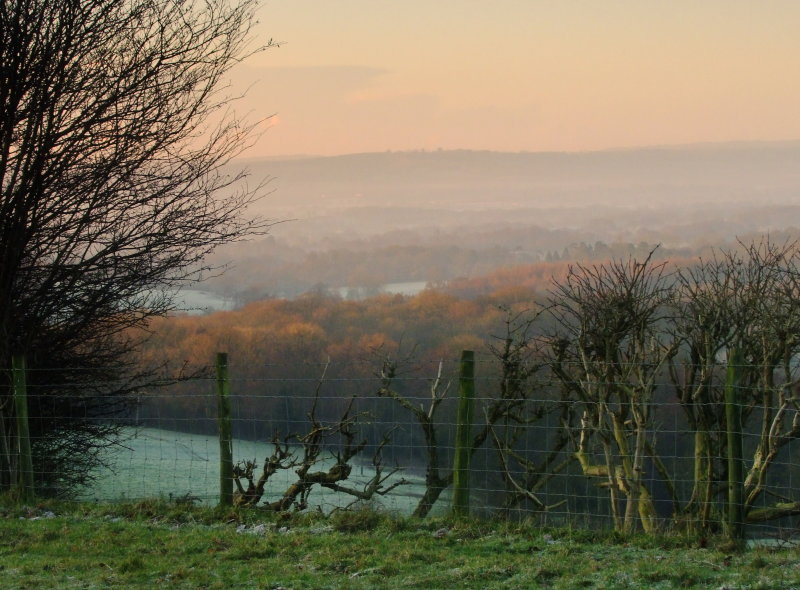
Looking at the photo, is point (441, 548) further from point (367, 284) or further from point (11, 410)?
point (367, 284)

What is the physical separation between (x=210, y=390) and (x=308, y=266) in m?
83.6

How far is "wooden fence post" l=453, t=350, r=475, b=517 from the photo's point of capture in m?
9.83

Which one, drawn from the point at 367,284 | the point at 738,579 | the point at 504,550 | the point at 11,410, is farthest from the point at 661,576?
the point at 367,284

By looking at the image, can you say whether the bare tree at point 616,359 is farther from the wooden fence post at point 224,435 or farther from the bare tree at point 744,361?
the wooden fence post at point 224,435

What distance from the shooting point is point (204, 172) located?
53.3ft

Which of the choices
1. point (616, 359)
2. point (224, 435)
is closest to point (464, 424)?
point (224, 435)

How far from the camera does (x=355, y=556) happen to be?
8570 mm

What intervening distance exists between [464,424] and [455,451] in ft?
0.91

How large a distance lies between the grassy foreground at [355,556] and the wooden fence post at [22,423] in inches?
76.7

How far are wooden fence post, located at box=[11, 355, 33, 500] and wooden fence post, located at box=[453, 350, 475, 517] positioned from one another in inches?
234

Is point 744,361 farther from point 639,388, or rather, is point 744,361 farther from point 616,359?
point 639,388

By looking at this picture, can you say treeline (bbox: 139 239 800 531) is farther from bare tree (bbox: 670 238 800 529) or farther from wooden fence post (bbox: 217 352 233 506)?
wooden fence post (bbox: 217 352 233 506)

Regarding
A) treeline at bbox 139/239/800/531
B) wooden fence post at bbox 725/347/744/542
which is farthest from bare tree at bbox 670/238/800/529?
wooden fence post at bbox 725/347/744/542

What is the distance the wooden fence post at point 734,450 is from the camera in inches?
342
